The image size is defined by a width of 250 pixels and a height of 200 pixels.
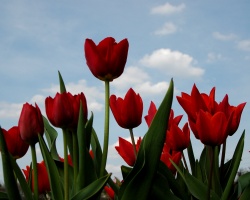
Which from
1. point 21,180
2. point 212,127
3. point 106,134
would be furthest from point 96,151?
point 212,127

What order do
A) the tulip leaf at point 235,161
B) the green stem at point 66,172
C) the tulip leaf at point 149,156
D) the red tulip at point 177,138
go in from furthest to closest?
the red tulip at point 177,138 < the tulip leaf at point 235,161 < the green stem at point 66,172 < the tulip leaf at point 149,156

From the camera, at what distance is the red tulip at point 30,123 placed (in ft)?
4.51

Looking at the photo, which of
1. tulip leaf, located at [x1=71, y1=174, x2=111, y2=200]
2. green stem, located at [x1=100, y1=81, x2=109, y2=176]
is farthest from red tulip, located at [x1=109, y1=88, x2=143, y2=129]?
tulip leaf, located at [x1=71, y1=174, x2=111, y2=200]

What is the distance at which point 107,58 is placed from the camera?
1408 mm

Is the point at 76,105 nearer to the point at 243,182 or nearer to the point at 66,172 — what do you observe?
the point at 66,172

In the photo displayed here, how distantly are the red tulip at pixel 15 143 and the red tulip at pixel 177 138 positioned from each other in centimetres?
53

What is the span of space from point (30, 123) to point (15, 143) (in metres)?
0.20

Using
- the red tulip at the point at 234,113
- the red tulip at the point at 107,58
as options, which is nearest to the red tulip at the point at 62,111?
the red tulip at the point at 107,58

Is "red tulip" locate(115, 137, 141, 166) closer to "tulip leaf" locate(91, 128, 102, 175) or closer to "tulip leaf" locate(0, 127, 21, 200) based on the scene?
"tulip leaf" locate(91, 128, 102, 175)

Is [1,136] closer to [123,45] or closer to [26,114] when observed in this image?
[26,114]

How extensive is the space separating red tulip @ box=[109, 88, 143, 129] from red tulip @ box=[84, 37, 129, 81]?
0.41 ft

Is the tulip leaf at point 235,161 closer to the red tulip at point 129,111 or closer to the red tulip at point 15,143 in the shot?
the red tulip at point 129,111

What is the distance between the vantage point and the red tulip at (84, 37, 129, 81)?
1.40 metres

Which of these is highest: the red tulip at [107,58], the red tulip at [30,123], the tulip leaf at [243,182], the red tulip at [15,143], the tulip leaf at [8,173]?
the red tulip at [107,58]
